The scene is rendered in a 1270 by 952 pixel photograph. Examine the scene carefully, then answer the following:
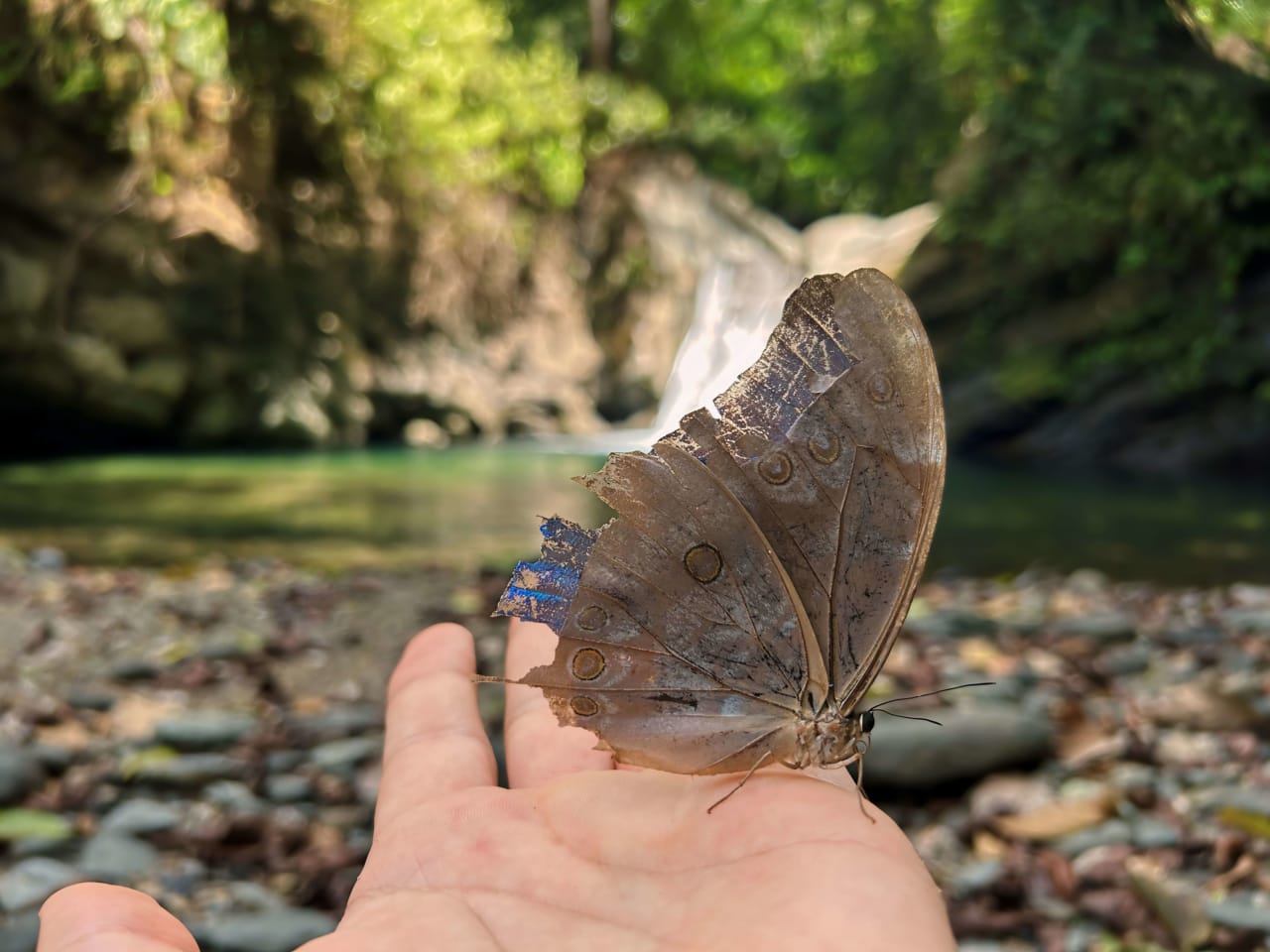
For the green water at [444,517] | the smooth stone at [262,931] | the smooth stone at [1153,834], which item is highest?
the smooth stone at [1153,834]

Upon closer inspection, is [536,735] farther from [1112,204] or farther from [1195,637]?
[1112,204]

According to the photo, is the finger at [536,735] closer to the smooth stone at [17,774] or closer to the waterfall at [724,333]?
the waterfall at [724,333]

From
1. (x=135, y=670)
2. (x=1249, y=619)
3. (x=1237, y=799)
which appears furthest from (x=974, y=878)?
(x=1249, y=619)

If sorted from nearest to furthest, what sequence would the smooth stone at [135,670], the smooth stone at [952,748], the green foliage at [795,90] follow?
the smooth stone at [952,748] → the smooth stone at [135,670] → the green foliage at [795,90]

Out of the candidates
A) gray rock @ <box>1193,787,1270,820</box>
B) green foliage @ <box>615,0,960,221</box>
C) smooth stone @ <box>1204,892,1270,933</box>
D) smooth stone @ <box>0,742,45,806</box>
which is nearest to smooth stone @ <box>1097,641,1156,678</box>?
gray rock @ <box>1193,787,1270,820</box>

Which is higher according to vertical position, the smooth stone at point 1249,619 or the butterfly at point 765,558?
the butterfly at point 765,558

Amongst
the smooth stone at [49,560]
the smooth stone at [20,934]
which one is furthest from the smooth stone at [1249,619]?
the smooth stone at [49,560]
